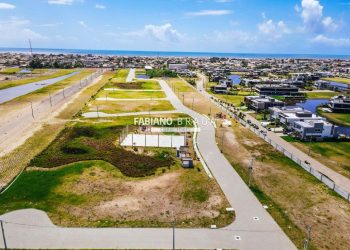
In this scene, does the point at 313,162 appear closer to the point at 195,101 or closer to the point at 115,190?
the point at 115,190

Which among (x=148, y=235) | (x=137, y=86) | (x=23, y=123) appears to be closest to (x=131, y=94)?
(x=137, y=86)

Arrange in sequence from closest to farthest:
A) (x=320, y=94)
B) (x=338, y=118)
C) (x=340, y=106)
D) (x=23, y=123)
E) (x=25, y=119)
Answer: (x=23, y=123) → (x=25, y=119) → (x=338, y=118) → (x=340, y=106) → (x=320, y=94)

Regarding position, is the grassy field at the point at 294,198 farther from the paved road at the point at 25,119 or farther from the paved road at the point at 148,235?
the paved road at the point at 25,119

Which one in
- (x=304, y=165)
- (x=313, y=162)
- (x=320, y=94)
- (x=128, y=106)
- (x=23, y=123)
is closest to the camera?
(x=304, y=165)

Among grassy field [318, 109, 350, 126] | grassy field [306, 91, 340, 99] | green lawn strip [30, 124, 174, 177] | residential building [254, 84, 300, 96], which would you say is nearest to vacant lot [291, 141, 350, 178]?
grassy field [318, 109, 350, 126]

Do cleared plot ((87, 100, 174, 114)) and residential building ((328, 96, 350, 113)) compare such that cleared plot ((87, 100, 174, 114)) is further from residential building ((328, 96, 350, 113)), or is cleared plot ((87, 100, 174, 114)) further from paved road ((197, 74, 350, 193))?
residential building ((328, 96, 350, 113))

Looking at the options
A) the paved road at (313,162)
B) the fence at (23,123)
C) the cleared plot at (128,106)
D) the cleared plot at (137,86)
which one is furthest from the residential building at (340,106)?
the fence at (23,123)
